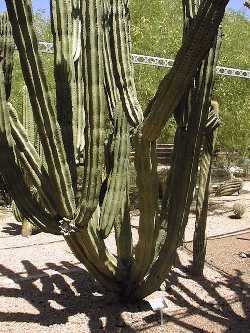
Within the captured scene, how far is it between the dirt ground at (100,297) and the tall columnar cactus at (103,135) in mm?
399

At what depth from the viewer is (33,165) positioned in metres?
4.53

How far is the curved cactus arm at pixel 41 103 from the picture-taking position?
140 inches

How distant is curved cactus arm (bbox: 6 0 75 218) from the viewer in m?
3.57

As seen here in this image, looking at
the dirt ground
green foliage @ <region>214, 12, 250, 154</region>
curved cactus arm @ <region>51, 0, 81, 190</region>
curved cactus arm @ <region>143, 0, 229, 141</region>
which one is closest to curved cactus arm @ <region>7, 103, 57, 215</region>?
curved cactus arm @ <region>51, 0, 81, 190</region>

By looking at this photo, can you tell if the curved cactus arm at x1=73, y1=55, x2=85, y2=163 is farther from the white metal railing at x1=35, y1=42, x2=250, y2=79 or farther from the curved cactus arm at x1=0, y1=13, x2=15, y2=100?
the white metal railing at x1=35, y1=42, x2=250, y2=79

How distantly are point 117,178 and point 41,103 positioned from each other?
4.34ft

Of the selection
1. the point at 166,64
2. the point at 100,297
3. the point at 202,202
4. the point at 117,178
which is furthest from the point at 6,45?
the point at 166,64

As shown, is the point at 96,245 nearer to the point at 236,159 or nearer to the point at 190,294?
the point at 190,294

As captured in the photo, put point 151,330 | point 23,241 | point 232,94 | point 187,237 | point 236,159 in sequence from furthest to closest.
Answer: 1. point 236,159
2. point 232,94
3. point 187,237
4. point 23,241
5. point 151,330

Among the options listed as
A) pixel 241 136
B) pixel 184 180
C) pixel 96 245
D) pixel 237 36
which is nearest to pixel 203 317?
pixel 96 245

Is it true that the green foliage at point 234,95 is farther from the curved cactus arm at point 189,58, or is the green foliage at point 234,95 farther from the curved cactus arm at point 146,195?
the curved cactus arm at point 189,58

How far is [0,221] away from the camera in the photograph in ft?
34.6

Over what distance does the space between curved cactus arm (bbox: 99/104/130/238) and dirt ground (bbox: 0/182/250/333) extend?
3.17 feet

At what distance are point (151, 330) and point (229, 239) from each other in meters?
4.58
